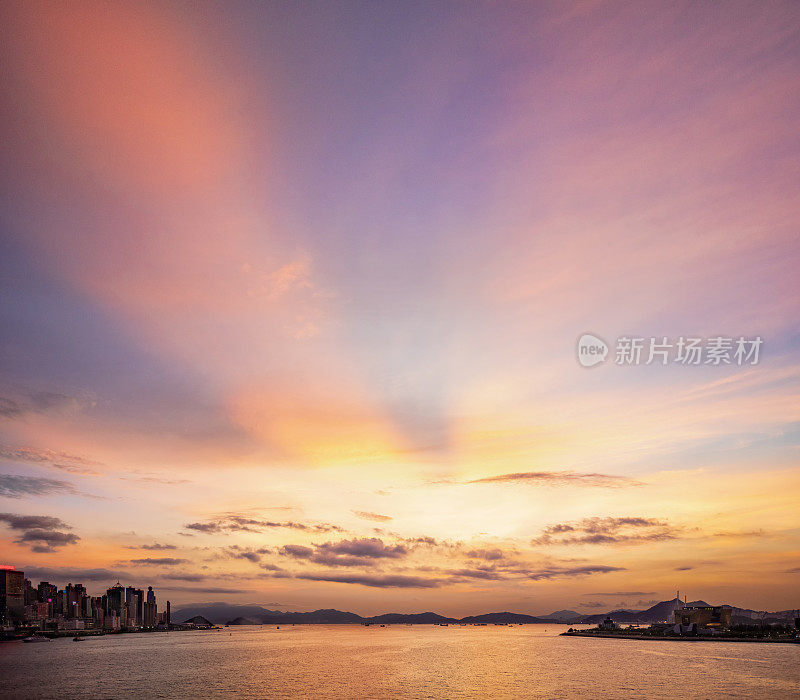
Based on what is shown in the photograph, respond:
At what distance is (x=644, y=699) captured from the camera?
10188cm

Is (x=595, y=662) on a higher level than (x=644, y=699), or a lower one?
lower

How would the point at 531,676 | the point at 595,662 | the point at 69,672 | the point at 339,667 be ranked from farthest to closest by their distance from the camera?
the point at 595,662 < the point at 339,667 < the point at 69,672 < the point at 531,676

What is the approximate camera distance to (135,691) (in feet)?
374

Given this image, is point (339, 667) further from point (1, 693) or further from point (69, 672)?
point (1, 693)

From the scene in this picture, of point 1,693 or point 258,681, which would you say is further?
point 258,681

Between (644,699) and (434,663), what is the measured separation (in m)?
86.0

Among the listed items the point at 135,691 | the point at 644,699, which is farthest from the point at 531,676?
the point at 135,691

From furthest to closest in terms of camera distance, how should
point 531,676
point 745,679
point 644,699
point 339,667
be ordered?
1. point 339,667
2. point 531,676
3. point 745,679
4. point 644,699

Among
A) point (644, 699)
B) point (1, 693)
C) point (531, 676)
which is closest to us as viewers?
point (644, 699)

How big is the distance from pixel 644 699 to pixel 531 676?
4129 cm

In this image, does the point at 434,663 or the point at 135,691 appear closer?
the point at 135,691

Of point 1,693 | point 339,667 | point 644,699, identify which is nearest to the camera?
point 644,699

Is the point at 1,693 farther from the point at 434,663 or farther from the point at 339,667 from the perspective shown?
the point at 434,663

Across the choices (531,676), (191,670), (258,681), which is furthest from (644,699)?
(191,670)
